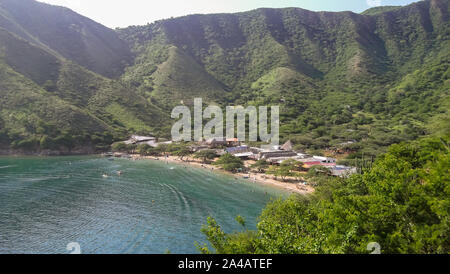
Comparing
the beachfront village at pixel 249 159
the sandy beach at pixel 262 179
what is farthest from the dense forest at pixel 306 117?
the sandy beach at pixel 262 179

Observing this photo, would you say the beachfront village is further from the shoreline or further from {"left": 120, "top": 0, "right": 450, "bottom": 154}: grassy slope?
{"left": 120, "top": 0, "right": 450, "bottom": 154}: grassy slope

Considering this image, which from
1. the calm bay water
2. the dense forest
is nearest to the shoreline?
the dense forest

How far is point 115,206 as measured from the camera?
40.4 m

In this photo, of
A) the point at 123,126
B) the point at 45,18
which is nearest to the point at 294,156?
the point at 123,126

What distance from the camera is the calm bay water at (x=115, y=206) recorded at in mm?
28547

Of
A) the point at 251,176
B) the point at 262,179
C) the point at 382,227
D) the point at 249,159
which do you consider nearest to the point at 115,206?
the point at 251,176

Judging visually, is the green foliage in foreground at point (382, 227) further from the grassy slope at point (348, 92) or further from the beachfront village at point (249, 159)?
the grassy slope at point (348, 92)

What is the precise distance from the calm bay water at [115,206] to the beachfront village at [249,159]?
6769 millimetres

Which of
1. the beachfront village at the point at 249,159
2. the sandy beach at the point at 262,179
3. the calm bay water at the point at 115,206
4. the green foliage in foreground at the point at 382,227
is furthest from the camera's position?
the beachfront village at the point at 249,159

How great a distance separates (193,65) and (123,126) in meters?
94.7

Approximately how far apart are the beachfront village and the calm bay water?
22.2 feet

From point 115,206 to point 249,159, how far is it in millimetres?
49184

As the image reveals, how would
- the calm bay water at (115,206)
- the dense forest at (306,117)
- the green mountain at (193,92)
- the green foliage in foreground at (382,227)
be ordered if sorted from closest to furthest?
the green foliage in foreground at (382,227) < the dense forest at (306,117) < the calm bay water at (115,206) < the green mountain at (193,92)

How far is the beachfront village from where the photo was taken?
57281 mm
